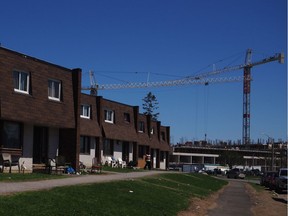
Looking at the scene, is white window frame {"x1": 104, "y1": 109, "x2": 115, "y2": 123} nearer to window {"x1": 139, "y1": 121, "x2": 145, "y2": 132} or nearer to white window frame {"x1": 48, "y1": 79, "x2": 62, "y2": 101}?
window {"x1": 139, "y1": 121, "x2": 145, "y2": 132}

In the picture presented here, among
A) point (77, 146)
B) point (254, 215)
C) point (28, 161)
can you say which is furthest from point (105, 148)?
point (254, 215)

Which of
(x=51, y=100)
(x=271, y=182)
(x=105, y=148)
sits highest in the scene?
(x=51, y=100)

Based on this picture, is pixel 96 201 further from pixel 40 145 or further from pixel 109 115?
pixel 109 115

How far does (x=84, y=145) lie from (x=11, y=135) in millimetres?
13831

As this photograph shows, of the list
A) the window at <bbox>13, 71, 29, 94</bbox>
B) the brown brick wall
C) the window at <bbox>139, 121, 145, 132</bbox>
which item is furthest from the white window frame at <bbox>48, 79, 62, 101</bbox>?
the window at <bbox>139, 121, 145, 132</bbox>

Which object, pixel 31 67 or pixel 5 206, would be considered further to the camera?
pixel 31 67

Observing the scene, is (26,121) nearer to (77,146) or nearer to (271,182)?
(77,146)

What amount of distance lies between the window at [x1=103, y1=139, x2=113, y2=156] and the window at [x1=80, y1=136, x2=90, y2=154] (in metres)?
3.35

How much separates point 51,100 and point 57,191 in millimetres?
12978

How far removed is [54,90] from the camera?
29.0 m

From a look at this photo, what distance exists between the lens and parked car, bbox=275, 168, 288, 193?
1538 inches

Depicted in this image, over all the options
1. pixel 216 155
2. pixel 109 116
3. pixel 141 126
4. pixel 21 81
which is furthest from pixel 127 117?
pixel 216 155

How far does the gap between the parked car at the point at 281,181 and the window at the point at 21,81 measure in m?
22.1

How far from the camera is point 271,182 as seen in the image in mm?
44688
